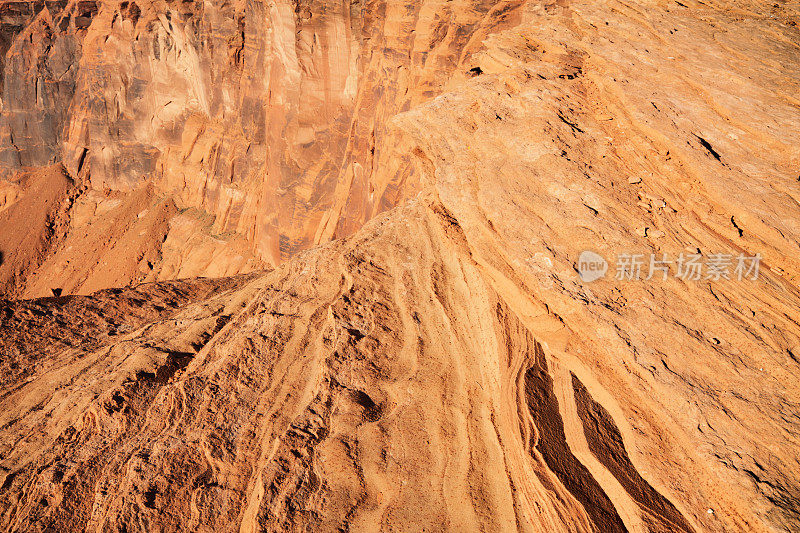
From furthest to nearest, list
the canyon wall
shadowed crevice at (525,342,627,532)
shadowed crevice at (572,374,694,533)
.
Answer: the canyon wall < shadowed crevice at (525,342,627,532) < shadowed crevice at (572,374,694,533)

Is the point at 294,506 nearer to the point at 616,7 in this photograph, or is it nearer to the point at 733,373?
the point at 733,373

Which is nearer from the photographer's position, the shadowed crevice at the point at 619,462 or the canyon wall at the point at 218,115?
the shadowed crevice at the point at 619,462

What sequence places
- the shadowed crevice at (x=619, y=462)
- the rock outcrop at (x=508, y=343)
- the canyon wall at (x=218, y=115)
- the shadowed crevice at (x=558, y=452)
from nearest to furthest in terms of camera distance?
1. the shadowed crevice at (x=619, y=462)
2. the shadowed crevice at (x=558, y=452)
3. the rock outcrop at (x=508, y=343)
4. the canyon wall at (x=218, y=115)

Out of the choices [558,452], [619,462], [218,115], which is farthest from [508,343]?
[218,115]

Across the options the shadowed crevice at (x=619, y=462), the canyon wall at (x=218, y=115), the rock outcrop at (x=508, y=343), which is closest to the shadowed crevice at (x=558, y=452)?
the rock outcrop at (x=508, y=343)

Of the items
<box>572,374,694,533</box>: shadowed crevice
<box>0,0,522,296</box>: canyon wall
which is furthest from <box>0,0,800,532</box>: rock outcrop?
<box>0,0,522,296</box>: canyon wall

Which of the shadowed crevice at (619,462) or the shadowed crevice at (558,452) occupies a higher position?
the shadowed crevice at (619,462)

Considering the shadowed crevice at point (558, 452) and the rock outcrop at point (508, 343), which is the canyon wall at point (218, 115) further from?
the shadowed crevice at point (558, 452)

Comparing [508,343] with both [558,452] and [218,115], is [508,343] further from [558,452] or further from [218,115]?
[218,115]

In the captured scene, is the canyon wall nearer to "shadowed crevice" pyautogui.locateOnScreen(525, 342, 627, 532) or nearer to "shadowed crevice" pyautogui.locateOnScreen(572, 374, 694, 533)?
"shadowed crevice" pyautogui.locateOnScreen(525, 342, 627, 532)
